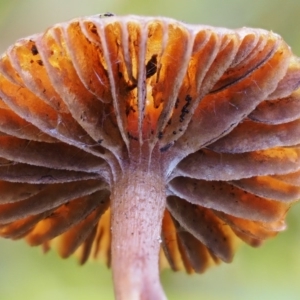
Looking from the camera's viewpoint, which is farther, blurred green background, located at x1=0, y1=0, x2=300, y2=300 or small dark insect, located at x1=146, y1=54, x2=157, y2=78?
blurred green background, located at x1=0, y1=0, x2=300, y2=300

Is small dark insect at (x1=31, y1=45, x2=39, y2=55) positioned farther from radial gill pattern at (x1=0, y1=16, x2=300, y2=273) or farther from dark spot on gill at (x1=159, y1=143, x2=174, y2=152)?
dark spot on gill at (x1=159, y1=143, x2=174, y2=152)

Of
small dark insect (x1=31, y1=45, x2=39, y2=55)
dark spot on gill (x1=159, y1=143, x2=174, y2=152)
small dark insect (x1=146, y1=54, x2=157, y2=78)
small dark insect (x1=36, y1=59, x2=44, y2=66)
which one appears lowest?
dark spot on gill (x1=159, y1=143, x2=174, y2=152)

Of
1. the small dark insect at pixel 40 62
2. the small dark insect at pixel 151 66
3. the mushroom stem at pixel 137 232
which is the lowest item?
the mushroom stem at pixel 137 232

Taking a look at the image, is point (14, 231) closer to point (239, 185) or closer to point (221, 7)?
point (239, 185)

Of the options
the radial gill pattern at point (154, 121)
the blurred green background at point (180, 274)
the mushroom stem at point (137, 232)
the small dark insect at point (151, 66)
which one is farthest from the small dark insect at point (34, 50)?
the blurred green background at point (180, 274)

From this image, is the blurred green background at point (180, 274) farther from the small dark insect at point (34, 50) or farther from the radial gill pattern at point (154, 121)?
the small dark insect at point (34, 50)

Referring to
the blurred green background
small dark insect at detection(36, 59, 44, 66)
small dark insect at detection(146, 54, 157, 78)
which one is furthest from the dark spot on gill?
the blurred green background

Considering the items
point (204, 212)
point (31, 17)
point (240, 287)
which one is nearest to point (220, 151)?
point (204, 212)
